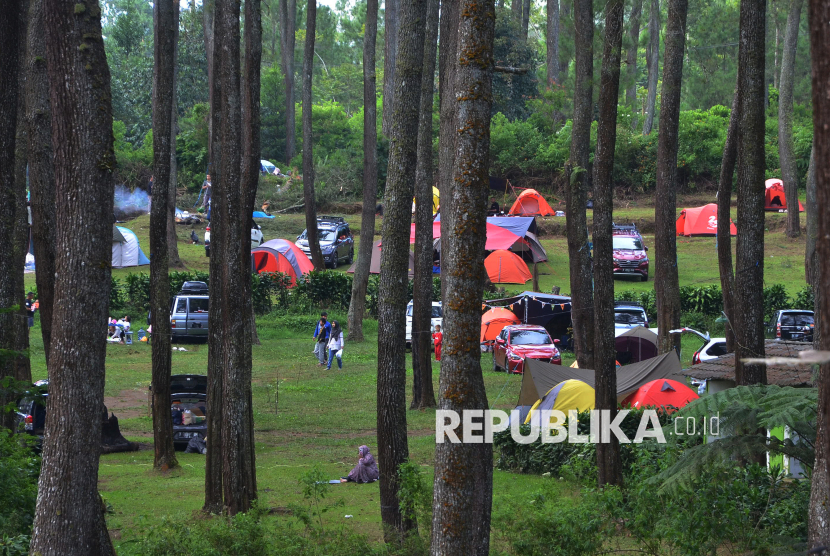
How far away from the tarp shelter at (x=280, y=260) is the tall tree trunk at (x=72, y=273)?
2419 cm

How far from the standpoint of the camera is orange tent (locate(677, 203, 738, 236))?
37.5 meters

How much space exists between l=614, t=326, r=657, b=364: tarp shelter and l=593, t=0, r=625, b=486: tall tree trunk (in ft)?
40.3

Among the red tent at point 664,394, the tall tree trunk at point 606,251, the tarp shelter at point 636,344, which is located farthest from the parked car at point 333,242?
the tall tree trunk at point 606,251

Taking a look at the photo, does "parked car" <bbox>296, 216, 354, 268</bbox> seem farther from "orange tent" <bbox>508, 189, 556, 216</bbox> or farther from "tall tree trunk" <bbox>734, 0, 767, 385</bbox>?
"tall tree trunk" <bbox>734, 0, 767, 385</bbox>

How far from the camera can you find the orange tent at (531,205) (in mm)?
40094

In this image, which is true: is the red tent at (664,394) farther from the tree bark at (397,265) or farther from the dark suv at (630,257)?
the dark suv at (630,257)

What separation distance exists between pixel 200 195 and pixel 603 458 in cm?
3517

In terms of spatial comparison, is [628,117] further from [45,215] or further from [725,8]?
[45,215]

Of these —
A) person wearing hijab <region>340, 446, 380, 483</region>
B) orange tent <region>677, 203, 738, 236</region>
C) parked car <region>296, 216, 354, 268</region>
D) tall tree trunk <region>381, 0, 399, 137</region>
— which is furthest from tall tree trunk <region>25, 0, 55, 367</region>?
orange tent <region>677, 203, 738, 236</region>

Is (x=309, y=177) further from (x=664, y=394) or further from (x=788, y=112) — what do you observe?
(x=664, y=394)

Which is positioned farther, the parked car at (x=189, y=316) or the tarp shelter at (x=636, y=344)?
Result: the parked car at (x=189, y=316)

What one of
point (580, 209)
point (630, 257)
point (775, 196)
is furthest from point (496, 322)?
point (775, 196)

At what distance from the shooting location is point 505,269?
104ft

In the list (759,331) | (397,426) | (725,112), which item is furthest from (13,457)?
(725,112)
